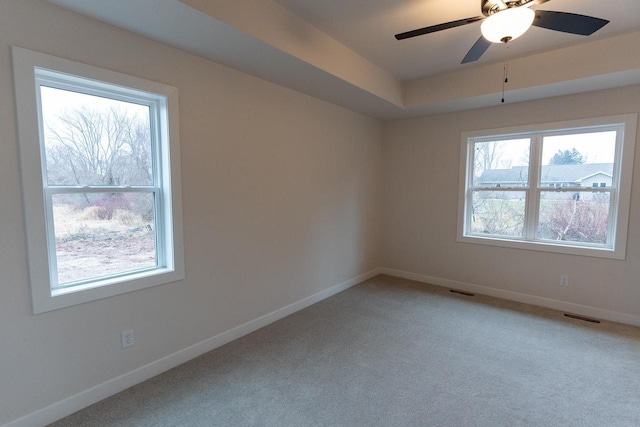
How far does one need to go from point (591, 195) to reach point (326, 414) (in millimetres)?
3703

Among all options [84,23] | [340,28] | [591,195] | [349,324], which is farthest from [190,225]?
[591,195]

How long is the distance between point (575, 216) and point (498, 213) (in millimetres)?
789

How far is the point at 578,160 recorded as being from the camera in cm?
345

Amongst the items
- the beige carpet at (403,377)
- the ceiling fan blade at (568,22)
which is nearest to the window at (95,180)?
the beige carpet at (403,377)

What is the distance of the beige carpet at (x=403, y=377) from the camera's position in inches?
74.4

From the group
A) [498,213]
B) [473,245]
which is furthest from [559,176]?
[473,245]

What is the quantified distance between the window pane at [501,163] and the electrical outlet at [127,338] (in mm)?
4258

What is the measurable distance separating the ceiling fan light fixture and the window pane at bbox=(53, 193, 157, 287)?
8.45ft

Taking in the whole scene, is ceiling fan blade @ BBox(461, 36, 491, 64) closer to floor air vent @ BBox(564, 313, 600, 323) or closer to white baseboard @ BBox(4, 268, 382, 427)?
white baseboard @ BBox(4, 268, 382, 427)

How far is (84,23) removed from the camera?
73.0 inches

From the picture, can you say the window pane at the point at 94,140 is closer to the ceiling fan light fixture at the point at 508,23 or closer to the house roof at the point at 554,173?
the ceiling fan light fixture at the point at 508,23

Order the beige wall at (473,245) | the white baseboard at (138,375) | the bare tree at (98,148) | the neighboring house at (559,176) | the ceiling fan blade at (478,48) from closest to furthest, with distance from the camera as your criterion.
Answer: the white baseboard at (138,375)
the bare tree at (98,148)
the ceiling fan blade at (478,48)
the beige wall at (473,245)
the neighboring house at (559,176)

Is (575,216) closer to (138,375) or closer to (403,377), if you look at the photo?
(403,377)

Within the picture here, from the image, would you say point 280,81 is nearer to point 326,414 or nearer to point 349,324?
point 349,324
